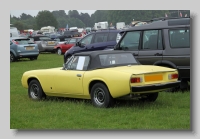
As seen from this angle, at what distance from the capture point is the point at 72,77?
31.2 ft

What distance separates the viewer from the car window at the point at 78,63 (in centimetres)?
960

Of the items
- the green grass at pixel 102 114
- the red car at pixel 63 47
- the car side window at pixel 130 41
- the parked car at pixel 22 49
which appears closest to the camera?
the green grass at pixel 102 114

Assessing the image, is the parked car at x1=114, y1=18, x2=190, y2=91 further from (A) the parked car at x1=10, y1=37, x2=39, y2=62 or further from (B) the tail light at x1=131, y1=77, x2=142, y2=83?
(A) the parked car at x1=10, y1=37, x2=39, y2=62

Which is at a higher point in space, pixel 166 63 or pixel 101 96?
pixel 166 63

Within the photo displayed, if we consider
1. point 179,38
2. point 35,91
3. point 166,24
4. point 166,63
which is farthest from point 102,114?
point 166,24

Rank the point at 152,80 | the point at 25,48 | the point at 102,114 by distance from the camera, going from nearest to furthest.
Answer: the point at 102,114 → the point at 152,80 → the point at 25,48

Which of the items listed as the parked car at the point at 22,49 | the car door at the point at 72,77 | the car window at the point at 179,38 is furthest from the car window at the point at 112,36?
the car door at the point at 72,77

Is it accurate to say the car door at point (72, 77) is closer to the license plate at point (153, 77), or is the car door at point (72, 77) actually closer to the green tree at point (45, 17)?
the green tree at point (45, 17)

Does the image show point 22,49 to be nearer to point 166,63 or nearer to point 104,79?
point 166,63

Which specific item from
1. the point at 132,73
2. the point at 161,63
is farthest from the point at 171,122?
the point at 161,63

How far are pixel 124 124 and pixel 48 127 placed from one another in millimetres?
1272

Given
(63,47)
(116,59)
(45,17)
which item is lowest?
(116,59)

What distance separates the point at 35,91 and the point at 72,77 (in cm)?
149

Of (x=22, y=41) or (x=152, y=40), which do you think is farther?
(x=22, y=41)
